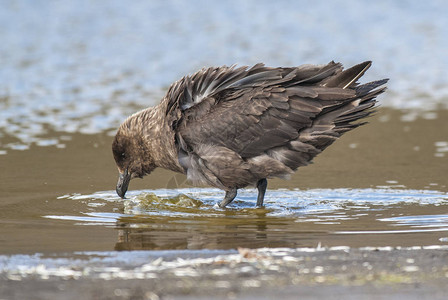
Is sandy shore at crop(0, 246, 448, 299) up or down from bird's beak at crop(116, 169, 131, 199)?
down

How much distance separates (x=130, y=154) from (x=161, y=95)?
241 inches

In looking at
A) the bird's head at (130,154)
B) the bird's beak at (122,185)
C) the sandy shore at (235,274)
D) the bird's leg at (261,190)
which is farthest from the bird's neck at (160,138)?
the sandy shore at (235,274)

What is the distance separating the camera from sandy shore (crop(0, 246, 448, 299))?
207 inches

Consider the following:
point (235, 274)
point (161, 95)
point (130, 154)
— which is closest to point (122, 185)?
point (130, 154)

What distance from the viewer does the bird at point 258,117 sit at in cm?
859

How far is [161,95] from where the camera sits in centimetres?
1567

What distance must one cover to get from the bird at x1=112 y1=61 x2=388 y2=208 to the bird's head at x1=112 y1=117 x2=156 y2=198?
62 centimetres

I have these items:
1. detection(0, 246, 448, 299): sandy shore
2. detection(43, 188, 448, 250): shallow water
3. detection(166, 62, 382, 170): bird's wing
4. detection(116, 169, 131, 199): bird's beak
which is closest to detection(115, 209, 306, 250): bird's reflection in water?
detection(43, 188, 448, 250): shallow water

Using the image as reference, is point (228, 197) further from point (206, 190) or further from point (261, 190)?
point (206, 190)

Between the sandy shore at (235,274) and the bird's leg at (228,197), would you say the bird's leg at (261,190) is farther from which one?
the sandy shore at (235,274)

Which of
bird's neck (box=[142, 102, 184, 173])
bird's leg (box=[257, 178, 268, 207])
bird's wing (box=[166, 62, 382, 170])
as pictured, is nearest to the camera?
bird's wing (box=[166, 62, 382, 170])

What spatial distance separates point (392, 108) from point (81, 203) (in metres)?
7.48

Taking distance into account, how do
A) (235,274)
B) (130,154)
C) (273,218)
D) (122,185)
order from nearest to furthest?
(235,274) < (273,218) < (122,185) < (130,154)

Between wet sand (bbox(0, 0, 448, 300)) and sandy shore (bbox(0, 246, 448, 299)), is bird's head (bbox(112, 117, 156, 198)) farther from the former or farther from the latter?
sandy shore (bbox(0, 246, 448, 299))
